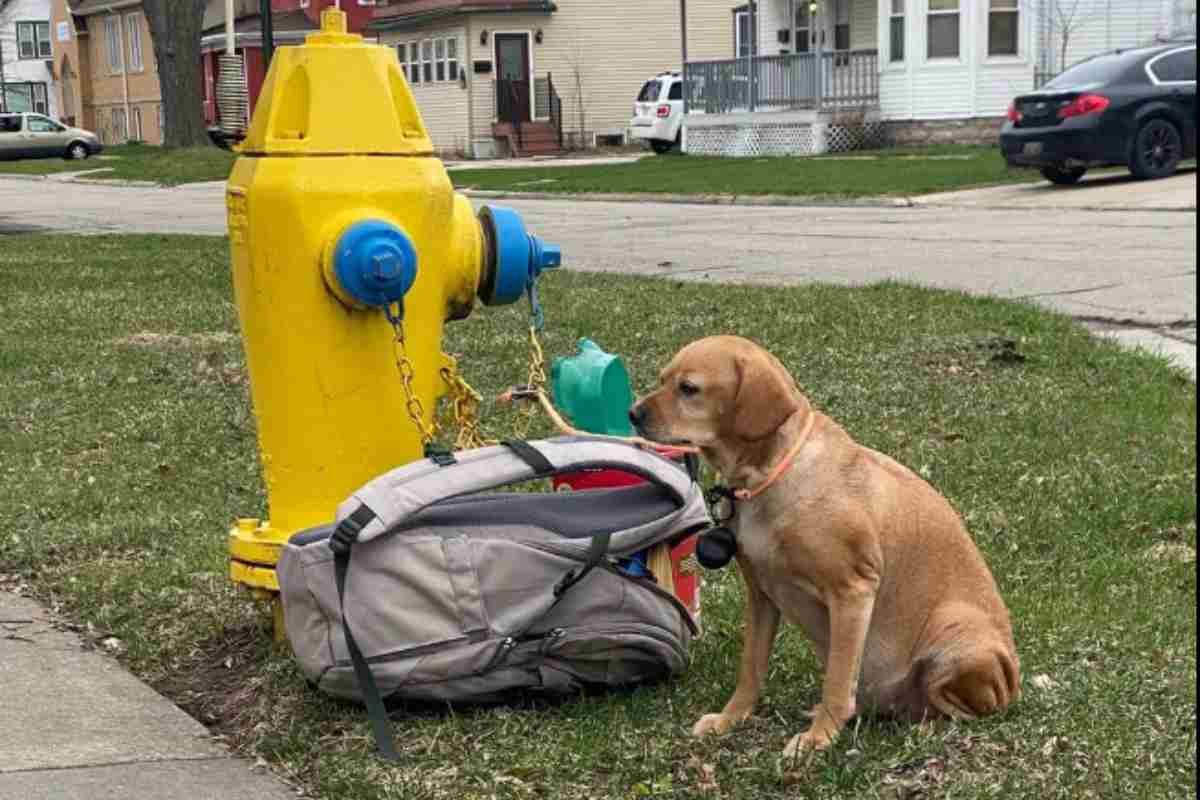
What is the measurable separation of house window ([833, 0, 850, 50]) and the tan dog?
33235 mm

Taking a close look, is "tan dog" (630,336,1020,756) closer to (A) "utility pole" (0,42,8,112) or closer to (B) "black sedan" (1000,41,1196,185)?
(B) "black sedan" (1000,41,1196,185)

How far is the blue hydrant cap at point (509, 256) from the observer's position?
4.54 meters

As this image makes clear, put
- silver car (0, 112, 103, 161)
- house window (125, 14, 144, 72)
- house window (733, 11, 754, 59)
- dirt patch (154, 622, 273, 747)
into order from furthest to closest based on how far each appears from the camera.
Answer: house window (125, 14, 144, 72)
silver car (0, 112, 103, 161)
house window (733, 11, 754, 59)
dirt patch (154, 622, 273, 747)

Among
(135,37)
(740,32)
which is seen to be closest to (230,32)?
(740,32)

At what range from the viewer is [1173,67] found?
2108cm

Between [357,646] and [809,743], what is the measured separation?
1.04 meters

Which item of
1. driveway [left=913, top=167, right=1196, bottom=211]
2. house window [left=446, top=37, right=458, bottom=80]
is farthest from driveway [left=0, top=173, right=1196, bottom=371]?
house window [left=446, top=37, right=458, bottom=80]

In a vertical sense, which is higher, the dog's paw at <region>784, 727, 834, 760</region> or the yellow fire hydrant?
the yellow fire hydrant

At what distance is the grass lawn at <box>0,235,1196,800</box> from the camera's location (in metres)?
3.61

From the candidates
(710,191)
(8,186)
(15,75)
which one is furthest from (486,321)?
(15,75)

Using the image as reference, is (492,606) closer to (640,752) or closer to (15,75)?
(640,752)

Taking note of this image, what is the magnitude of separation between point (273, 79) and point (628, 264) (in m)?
10.3

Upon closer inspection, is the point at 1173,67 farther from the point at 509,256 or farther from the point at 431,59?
the point at 431,59

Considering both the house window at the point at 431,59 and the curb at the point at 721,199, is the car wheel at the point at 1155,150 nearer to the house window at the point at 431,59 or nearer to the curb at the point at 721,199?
the curb at the point at 721,199
